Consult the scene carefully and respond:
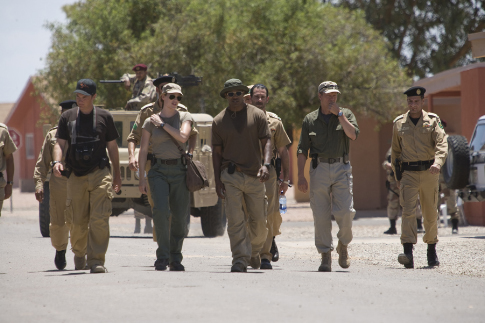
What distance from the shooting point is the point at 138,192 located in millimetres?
14258

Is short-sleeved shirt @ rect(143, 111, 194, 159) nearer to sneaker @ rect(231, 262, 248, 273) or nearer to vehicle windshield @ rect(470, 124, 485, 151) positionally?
sneaker @ rect(231, 262, 248, 273)

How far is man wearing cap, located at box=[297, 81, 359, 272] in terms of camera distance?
8.56 m

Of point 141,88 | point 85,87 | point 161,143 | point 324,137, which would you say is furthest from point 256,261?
point 141,88

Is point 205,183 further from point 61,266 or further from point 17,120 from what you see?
point 17,120

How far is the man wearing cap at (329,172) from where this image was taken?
8.56 m

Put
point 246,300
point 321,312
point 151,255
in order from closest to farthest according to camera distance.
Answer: point 321,312 < point 246,300 < point 151,255

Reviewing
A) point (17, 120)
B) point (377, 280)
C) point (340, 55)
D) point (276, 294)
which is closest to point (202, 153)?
point (377, 280)

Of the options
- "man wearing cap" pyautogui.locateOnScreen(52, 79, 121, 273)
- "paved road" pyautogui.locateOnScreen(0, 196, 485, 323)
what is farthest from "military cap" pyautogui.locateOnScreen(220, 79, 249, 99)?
"paved road" pyautogui.locateOnScreen(0, 196, 485, 323)

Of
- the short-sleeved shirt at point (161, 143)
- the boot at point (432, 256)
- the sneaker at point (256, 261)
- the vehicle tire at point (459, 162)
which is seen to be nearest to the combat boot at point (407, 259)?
the boot at point (432, 256)

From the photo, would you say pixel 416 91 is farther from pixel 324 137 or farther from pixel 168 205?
pixel 168 205

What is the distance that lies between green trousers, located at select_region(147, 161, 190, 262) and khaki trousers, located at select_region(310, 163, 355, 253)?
1405mm

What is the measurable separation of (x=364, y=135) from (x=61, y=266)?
1707cm

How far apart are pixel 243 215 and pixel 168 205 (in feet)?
2.62

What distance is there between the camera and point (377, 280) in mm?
7828
